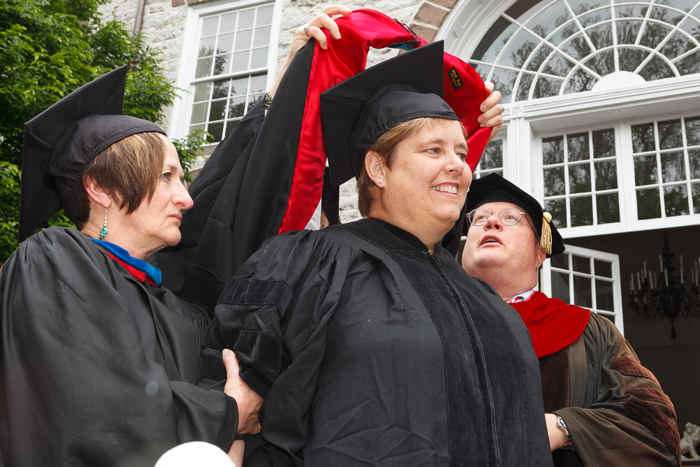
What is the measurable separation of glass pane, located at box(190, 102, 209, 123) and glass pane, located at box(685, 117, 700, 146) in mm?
4996

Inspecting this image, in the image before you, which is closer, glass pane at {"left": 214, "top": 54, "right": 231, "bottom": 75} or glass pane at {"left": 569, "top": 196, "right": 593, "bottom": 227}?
glass pane at {"left": 569, "top": 196, "right": 593, "bottom": 227}

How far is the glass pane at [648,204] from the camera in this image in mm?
5602

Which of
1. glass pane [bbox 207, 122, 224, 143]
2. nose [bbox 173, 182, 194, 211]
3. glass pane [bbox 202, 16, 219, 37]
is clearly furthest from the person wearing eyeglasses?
glass pane [bbox 202, 16, 219, 37]

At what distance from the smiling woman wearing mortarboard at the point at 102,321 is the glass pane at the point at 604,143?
4.77 metres

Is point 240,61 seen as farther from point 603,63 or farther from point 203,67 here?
point 603,63

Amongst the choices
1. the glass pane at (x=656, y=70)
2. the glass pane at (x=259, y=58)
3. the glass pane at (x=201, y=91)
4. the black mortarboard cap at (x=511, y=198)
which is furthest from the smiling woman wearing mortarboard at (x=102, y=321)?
the glass pane at (x=201, y=91)

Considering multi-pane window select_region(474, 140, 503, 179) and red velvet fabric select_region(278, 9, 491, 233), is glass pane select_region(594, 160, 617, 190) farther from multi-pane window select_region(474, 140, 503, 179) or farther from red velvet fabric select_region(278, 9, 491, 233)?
red velvet fabric select_region(278, 9, 491, 233)

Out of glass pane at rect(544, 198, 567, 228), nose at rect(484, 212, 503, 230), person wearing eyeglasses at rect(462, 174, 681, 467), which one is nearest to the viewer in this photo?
person wearing eyeglasses at rect(462, 174, 681, 467)

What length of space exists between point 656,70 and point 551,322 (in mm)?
3928

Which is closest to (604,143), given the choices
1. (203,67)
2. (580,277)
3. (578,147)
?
(578,147)

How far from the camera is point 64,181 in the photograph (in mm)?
2014

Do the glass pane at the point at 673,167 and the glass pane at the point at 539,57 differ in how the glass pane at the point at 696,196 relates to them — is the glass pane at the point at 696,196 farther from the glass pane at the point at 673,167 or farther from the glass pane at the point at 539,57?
the glass pane at the point at 539,57

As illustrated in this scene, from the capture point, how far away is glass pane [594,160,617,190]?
5.79 metres

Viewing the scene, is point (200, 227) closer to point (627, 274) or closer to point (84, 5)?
point (84, 5)
